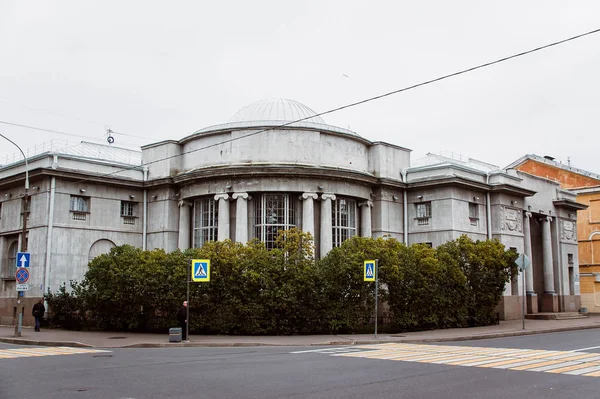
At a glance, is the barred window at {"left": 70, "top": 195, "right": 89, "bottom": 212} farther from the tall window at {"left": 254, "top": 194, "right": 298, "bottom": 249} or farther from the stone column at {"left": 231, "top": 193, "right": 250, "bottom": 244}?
the tall window at {"left": 254, "top": 194, "right": 298, "bottom": 249}

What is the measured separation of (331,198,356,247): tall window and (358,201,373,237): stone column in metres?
0.51

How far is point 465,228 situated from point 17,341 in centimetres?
2621

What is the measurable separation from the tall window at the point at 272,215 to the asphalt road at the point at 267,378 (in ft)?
52.4

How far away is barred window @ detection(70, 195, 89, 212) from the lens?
35166 millimetres

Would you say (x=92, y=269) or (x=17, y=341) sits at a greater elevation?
(x=92, y=269)

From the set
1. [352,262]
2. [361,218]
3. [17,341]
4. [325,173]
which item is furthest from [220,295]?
[361,218]

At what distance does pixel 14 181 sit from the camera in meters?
35.5

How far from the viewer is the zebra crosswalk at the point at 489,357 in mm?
14555

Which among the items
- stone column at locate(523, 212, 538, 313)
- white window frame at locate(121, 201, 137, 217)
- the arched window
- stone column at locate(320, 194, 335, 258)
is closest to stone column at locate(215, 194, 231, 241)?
stone column at locate(320, 194, 335, 258)

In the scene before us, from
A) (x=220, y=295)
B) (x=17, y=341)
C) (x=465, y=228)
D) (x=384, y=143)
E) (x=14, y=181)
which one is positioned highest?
(x=384, y=143)

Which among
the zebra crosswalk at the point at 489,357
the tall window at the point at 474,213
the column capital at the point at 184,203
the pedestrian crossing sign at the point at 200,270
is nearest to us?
the zebra crosswalk at the point at 489,357

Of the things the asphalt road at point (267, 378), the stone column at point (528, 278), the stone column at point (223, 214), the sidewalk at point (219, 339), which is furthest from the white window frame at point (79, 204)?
the stone column at point (528, 278)

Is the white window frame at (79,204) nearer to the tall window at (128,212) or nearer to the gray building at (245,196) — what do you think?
the gray building at (245,196)

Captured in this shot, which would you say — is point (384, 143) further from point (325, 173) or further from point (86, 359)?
point (86, 359)
